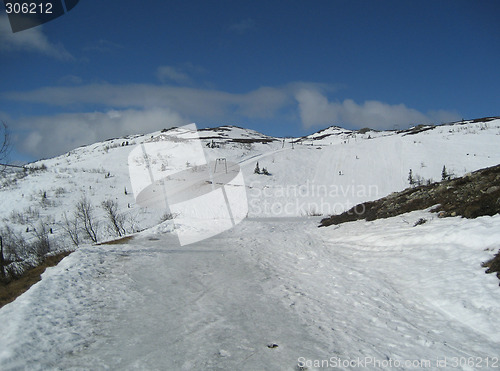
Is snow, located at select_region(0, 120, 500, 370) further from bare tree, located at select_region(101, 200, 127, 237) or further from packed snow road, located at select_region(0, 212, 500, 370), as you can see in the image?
bare tree, located at select_region(101, 200, 127, 237)

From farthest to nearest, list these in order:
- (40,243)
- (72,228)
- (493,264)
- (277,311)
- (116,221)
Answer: (116,221) < (72,228) < (40,243) < (277,311) < (493,264)

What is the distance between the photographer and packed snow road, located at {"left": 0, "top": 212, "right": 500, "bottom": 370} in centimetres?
511

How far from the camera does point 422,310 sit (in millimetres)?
6688

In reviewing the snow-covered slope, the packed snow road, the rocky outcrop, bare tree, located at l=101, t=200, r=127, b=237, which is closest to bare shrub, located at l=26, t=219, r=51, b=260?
the snow-covered slope

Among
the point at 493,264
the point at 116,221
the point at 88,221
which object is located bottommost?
the point at 493,264

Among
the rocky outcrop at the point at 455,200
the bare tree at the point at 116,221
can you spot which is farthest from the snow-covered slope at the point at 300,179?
the rocky outcrop at the point at 455,200

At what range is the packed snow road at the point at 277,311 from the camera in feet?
16.8

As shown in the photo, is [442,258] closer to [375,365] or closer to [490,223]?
[490,223]

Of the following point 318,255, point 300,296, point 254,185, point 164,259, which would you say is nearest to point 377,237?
point 318,255

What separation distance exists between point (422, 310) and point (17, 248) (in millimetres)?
29930

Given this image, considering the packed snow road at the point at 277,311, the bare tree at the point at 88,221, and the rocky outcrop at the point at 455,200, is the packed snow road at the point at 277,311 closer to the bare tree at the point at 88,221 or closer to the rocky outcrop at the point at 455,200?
the rocky outcrop at the point at 455,200

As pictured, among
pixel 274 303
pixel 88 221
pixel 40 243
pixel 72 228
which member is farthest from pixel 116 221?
pixel 274 303

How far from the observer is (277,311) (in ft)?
23.6

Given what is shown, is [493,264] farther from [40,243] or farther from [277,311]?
[40,243]
